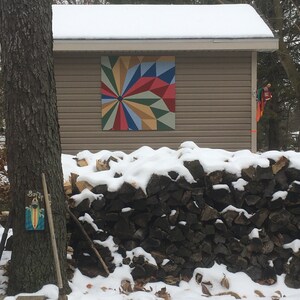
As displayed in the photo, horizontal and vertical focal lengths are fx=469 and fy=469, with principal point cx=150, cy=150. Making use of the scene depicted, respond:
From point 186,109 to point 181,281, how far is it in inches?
192

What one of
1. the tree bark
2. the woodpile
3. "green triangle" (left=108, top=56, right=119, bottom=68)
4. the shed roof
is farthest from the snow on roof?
the tree bark

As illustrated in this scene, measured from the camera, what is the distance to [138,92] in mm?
9086

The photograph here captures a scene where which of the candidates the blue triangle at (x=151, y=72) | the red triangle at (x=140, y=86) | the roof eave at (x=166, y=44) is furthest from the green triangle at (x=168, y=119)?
the roof eave at (x=166, y=44)

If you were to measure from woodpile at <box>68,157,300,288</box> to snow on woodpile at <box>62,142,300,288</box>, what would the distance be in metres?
0.01

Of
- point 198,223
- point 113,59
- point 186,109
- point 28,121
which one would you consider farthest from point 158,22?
point 28,121

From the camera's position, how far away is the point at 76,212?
4766mm

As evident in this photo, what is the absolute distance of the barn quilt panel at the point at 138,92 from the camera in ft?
29.7

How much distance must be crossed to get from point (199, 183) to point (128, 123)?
4.42 meters

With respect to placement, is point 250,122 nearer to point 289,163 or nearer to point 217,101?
point 217,101

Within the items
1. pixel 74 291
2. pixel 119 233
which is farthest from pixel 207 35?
pixel 74 291

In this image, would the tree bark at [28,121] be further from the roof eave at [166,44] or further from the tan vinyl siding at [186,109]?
the tan vinyl siding at [186,109]

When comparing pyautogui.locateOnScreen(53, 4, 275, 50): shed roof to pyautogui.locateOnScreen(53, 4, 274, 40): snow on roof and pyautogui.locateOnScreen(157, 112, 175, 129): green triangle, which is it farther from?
pyautogui.locateOnScreen(157, 112, 175, 129): green triangle

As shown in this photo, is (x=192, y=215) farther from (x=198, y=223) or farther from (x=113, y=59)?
(x=113, y=59)

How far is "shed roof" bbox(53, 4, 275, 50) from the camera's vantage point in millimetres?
8578
